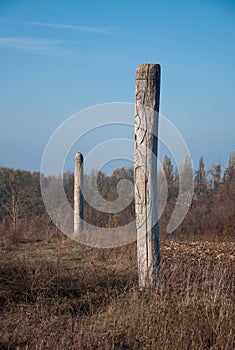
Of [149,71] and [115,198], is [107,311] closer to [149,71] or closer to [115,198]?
[149,71]

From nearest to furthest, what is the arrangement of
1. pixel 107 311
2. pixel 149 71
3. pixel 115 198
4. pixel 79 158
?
pixel 107 311 < pixel 149 71 < pixel 79 158 < pixel 115 198

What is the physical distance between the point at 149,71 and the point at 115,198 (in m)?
11.8

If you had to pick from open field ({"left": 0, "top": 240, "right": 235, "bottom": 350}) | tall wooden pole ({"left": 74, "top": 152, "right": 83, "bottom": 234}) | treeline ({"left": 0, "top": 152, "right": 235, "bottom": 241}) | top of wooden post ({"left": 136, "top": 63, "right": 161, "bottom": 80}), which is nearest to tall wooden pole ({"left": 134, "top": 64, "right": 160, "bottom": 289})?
top of wooden post ({"left": 136, "top": 63, "right": 161, "bottom": 80})

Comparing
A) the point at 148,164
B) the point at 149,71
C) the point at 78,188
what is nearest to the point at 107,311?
the point at 148,164

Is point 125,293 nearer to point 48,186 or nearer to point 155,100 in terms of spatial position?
point 155,100

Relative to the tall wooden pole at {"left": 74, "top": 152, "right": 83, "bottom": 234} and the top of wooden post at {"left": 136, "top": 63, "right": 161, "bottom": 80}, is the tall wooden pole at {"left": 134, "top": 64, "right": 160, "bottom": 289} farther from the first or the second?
the tall wooden pole at {"left": 74, "top": 152, "right": 83, "bottom": 234}

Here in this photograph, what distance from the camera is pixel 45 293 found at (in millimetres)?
6852

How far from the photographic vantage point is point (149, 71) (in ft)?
21.2

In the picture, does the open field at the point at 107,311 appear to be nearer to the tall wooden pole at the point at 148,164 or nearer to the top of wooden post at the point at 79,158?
the tall wooden pole at the point at 148,164

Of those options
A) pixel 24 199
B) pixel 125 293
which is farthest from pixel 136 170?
pixel 24 199

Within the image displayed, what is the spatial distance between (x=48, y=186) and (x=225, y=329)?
13881 mm

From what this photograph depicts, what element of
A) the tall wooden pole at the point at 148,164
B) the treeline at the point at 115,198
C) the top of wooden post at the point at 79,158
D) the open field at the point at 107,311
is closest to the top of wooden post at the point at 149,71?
the tall wooden pole at the point at 148,164

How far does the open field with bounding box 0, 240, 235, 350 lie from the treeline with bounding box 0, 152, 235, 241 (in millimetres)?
4658

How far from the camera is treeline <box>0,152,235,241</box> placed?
16.6 metres
